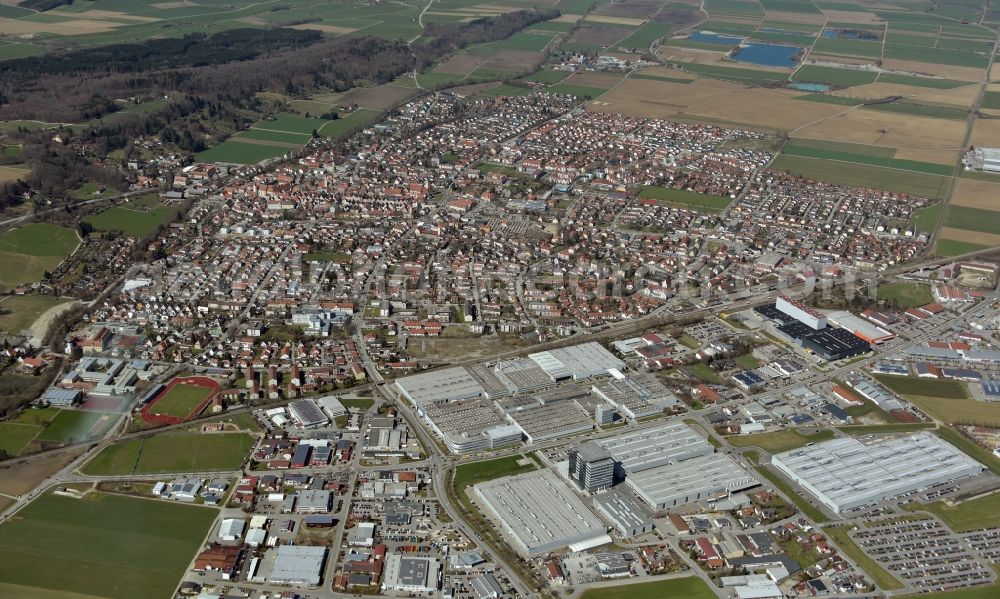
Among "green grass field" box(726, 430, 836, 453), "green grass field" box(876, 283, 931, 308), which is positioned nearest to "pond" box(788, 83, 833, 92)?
"green grass field" box(876, 283, 931, 308)

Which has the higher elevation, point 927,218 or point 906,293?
point 927,218

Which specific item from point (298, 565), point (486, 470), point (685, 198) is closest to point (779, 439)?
point (486, 470)

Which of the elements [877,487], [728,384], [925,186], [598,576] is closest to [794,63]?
[925,186]

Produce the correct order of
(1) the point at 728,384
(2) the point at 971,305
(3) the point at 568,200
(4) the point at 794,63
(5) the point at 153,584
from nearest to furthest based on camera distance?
(5) the point at 153,584 < (1) the point at 728,384 < (2) the point at 971,305 < (3) the point at 568,200 < (4) the point at 794,63

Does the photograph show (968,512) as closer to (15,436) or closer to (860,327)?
(860,327)

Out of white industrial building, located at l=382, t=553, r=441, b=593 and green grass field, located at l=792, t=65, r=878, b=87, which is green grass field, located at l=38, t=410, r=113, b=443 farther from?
green grass field, located at l=792, t=65, r=878, b=87

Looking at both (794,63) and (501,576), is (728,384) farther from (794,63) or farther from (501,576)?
(794,63)
